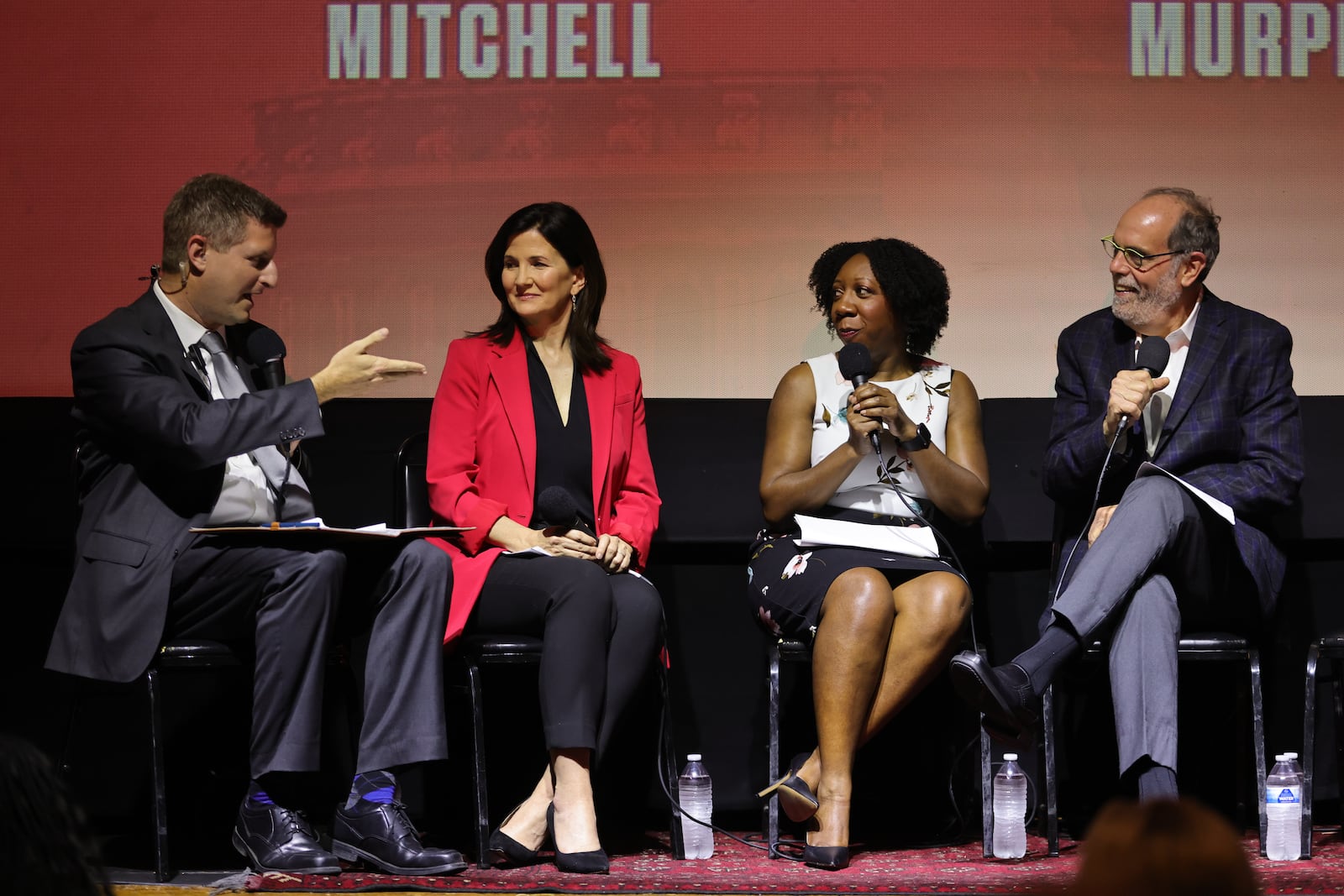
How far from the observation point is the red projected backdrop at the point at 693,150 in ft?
13.7

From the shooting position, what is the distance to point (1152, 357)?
315 cm

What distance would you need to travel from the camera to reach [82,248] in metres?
4.16

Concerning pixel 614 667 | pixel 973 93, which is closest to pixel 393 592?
pixel 614 667

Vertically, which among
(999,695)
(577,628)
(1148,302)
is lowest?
(999,695)


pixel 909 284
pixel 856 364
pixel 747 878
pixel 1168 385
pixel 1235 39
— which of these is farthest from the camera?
pixel 1235 39

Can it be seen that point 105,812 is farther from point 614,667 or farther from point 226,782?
point 614,667

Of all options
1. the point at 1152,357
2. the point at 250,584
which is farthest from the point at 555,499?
the point at 1152,357

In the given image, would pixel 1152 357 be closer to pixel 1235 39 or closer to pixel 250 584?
pixel 1235 39

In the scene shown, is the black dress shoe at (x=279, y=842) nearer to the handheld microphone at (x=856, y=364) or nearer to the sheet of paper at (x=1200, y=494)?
the handheld microphone at (x=856, y=364)

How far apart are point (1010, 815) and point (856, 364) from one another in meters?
0.99

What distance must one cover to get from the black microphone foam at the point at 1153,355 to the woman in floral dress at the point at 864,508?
0.44 meters

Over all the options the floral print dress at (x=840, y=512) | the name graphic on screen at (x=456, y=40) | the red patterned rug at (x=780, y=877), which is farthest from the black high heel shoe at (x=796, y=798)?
the name graphic on screen at (x=456, y=40)

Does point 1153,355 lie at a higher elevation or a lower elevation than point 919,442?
higher

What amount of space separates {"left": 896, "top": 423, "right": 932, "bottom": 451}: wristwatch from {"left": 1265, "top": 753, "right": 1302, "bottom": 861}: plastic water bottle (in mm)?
966
